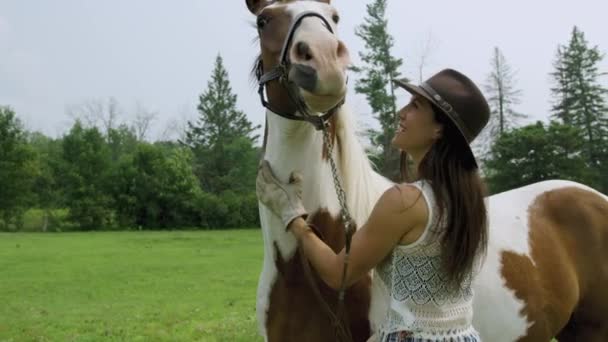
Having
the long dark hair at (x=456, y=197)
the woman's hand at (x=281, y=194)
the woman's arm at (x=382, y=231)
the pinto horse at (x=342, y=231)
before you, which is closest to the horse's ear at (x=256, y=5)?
the pinto horse at (x=342, y=231)

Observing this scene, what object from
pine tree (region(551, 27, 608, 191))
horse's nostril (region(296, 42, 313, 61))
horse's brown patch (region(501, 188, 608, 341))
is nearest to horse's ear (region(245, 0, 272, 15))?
horse's nostril (region(296, 42, 313, 61))

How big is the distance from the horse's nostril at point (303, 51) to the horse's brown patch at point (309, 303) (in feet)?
2.48

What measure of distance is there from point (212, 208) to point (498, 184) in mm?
21262

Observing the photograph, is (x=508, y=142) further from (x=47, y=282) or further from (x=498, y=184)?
(x=47, y=282)

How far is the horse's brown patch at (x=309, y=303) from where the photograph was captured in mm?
2410

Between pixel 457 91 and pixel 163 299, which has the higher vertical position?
pixel 457 91

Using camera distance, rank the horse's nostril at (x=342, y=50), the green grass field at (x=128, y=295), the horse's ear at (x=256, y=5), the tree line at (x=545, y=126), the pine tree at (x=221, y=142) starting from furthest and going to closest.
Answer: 1. the pine tree at (x=221, y=142)
2. the tree line at (x=545, y=126)
3. the green grass field at (x=128, y=295)
4. the horse's ear at (x=256, y=5)
5. the horse's nostril at (x=342, y=50)

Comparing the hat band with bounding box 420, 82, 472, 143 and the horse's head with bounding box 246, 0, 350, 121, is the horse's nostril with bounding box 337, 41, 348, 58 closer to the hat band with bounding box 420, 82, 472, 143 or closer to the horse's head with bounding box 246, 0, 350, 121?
the horse's head with bounding box 246, 0, 350, 121

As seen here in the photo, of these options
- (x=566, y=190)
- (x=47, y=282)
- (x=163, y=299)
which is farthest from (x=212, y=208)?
(x=566, y=190)

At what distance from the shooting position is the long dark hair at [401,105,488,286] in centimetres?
188

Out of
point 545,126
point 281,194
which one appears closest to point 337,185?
point 281,194

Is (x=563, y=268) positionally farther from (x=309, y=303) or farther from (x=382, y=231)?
(x=382, y=231)

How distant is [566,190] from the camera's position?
149 inches

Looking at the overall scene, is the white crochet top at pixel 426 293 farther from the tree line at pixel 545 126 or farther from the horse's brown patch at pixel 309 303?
the tree line at pixel 545 126
